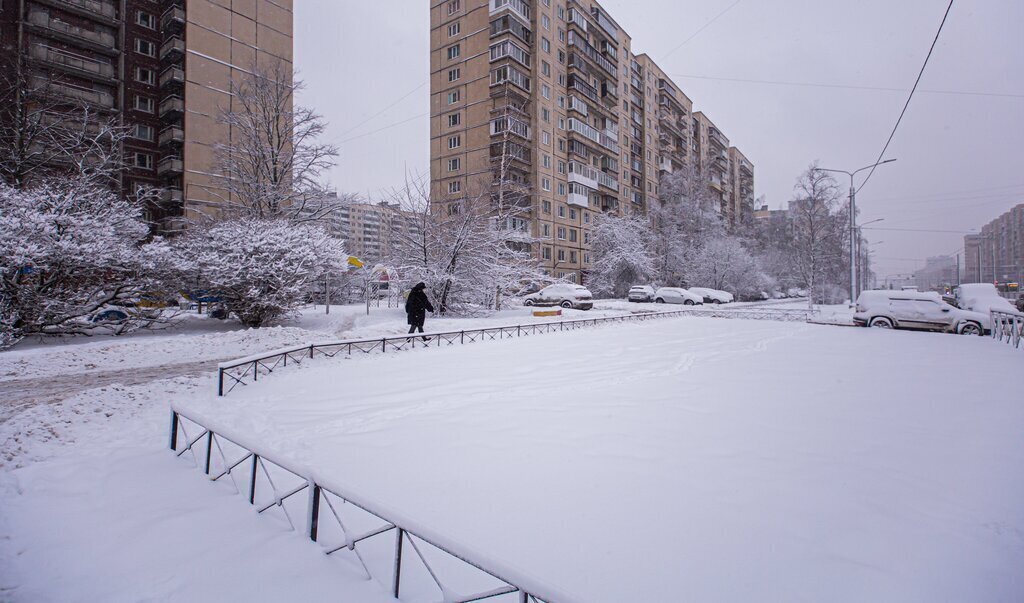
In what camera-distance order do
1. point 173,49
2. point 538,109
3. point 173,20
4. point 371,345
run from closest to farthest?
point 371,345
point 173,20
point 173,49
point 538,109

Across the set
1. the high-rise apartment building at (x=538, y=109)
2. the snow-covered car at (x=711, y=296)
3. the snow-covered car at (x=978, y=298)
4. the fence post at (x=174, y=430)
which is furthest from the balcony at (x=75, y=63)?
the snow-covered car at (x=978, y=298)

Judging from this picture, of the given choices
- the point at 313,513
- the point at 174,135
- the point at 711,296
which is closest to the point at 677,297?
the point at 711,296

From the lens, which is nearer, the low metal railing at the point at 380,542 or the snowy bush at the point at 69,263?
the low metal railing at the point at 380,542

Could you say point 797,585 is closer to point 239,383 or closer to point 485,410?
point 485,410

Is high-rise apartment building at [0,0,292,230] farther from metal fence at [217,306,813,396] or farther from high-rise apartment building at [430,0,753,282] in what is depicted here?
metal fence at [217,306,813,396]

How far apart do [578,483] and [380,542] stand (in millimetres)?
1654

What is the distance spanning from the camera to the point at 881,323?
55.8 feet

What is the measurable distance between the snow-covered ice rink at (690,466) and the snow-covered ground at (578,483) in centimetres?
2

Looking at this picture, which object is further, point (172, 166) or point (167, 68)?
point (167, 68)

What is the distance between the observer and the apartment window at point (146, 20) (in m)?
33.0

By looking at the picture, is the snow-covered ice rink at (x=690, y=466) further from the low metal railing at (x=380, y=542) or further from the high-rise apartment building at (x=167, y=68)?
the high-rise apartment building at (x=167, y=68)

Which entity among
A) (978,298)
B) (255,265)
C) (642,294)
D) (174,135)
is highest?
(174,135)

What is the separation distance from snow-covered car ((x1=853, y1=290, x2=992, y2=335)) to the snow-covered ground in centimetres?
1038

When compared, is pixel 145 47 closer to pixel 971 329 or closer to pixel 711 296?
pixel 711 296
